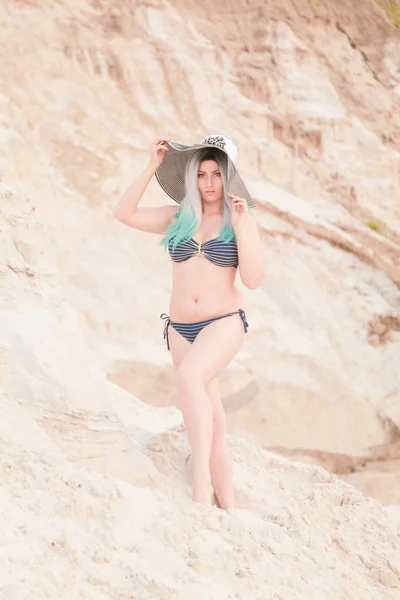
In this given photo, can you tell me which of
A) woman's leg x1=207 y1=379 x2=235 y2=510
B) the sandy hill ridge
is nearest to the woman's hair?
woman's leg x1=207 y1=379 x2=235 y2=510

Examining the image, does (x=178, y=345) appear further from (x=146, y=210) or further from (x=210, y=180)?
(x=210, y=180)

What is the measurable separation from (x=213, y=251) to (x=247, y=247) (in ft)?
0.60

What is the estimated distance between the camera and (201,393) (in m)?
3.21

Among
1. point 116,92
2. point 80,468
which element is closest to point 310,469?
point 80,468

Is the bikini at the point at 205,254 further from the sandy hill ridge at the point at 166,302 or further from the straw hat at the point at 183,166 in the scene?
the sandy hill ridge at the point at 166,302

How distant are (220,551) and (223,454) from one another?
81 centimetres

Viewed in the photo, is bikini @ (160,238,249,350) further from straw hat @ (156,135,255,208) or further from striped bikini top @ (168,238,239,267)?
straw hat @ (156,135,255,208)

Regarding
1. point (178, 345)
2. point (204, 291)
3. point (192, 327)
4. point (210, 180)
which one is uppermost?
point (210, 180)

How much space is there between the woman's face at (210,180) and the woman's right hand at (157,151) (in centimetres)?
20

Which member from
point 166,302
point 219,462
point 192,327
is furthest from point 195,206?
point 166,302

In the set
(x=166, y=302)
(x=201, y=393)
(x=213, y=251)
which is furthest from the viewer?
(x=166, y=302)

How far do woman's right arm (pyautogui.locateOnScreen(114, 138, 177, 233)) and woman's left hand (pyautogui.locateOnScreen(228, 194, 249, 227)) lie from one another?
1.18ft

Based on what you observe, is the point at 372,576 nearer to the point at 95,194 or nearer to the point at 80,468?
the point at 80,468

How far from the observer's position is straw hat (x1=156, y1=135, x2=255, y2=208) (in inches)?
132
